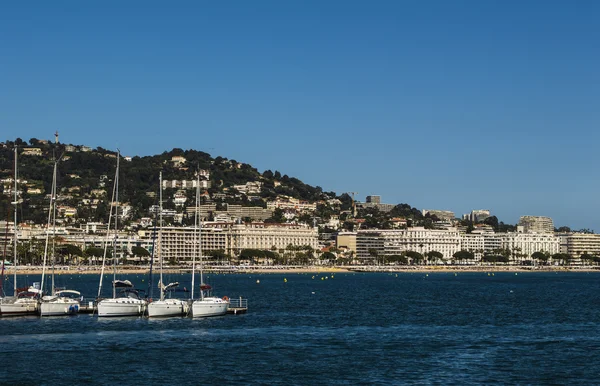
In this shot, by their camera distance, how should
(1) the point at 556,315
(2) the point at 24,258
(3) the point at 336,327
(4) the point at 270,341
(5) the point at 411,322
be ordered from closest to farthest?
(4) the point at 270,341
(3) the point at 336,327
(5) the point at 411,322
(1) the point at 556,315
(2) the point at 24,258

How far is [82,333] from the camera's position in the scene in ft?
148

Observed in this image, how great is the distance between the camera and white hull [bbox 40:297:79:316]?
53597mm

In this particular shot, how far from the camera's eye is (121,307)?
52.9 m

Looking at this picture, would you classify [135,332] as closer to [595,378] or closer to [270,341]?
[270,341]

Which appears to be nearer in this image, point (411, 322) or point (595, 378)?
point (595, 378)

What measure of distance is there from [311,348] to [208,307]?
1450 centimetres

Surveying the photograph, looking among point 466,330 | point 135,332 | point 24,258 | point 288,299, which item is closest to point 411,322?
point 466,330

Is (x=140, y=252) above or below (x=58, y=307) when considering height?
above

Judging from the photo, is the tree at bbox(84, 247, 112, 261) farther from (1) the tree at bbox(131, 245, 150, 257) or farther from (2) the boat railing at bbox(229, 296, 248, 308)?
(2) the boat railing at bbox(229, 296, 248, 308)

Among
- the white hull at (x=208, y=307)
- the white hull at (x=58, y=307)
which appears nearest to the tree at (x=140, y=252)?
the white hull at (x=58, y=307)

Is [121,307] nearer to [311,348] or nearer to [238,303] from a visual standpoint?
[238,303]

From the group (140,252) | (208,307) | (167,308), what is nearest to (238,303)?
(208,307)

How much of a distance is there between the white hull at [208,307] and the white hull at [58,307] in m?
7.01

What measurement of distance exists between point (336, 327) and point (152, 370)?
16.6 meters
